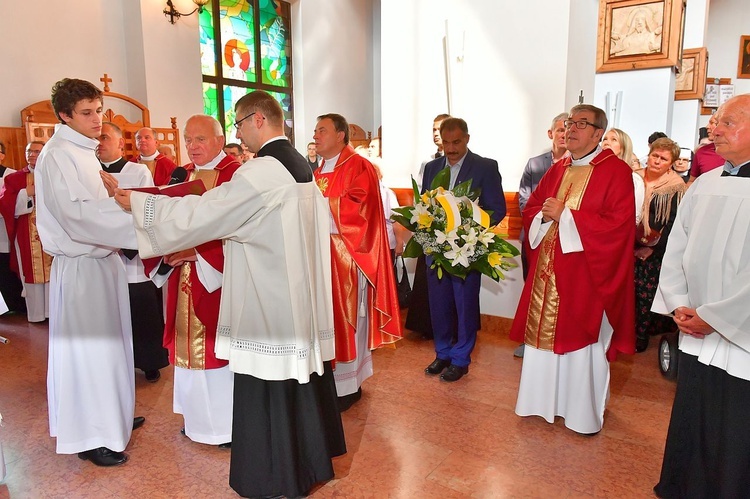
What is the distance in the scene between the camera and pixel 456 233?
13.3ft

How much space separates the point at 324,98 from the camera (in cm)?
1351

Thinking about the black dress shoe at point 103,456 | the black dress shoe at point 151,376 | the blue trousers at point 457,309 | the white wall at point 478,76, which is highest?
the white wall at point 478,76

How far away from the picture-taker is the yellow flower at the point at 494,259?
406cm

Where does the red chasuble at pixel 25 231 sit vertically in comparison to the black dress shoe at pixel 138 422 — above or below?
above

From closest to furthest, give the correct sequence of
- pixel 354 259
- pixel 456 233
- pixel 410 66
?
pixel 354 259 < pixel 456 233 < pixel 410 66

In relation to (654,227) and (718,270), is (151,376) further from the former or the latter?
(654,227)

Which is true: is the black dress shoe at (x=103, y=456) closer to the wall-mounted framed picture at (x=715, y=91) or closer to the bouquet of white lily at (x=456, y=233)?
the bouquet of white lily at (x=456, y=233)

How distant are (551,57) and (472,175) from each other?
1779 millimetres

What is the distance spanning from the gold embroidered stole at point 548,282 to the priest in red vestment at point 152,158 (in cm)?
414

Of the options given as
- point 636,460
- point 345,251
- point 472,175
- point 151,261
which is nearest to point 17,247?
point 151,261

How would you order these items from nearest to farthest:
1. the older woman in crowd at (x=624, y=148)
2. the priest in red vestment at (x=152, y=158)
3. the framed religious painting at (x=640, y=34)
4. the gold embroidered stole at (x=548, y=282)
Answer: the gold embroidered stole at (x=548, y=282)
the older woman in crowd at (x=624, y=148)
the priest in red vestment at (x=152, y=158)
the framed religious painting at (x=640, y=34)

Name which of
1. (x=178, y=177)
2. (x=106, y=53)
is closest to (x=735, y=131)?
(x=178, y=177)

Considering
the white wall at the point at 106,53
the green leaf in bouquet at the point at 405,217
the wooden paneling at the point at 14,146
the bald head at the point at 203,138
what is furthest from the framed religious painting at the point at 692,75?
the wooden paneling at the point at 14,146

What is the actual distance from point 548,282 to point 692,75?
1017 cm
